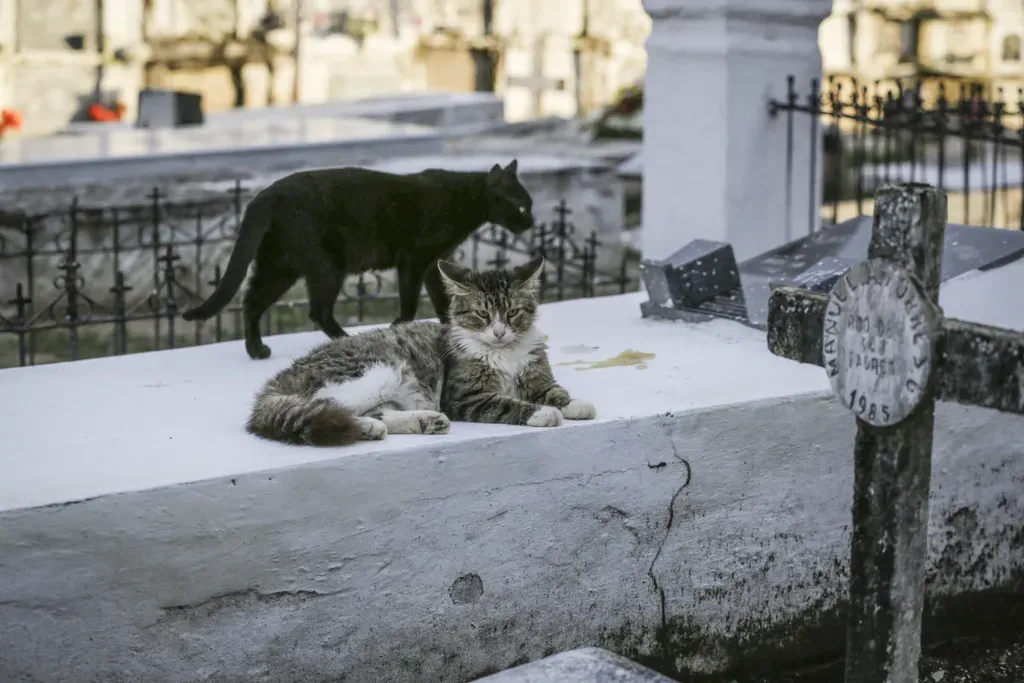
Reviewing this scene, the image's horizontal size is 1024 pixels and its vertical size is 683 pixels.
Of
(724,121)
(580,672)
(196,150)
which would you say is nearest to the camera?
(580,672)

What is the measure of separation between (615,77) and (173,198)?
19025mm

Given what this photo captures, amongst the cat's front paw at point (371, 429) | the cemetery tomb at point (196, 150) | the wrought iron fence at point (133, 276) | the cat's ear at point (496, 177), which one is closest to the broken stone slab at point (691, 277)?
the cat's ear at point (496, 177)

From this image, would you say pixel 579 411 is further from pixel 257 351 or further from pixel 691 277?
pixel 691 277

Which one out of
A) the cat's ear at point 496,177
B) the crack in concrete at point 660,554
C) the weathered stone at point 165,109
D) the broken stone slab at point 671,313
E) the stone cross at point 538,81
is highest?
the stone cross at point 538,81

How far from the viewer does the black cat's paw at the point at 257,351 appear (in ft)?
14.7

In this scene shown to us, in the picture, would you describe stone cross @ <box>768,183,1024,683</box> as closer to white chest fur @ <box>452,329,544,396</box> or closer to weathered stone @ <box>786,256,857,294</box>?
white chest fur @ <box>452,329,544,396</box>

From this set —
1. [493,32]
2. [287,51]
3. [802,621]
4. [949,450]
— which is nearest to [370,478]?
[802,621]

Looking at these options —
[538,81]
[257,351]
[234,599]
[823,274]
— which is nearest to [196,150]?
[257,351]

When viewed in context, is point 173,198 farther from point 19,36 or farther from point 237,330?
point 19,36

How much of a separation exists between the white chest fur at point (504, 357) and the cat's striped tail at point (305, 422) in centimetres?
48

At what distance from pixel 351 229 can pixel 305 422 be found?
1128 millimetres

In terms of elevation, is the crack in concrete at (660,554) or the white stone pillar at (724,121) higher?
the white stone pillar at (724,121)

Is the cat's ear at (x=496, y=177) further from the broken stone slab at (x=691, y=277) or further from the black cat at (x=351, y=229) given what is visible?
the broken stone slab at (x=691, y=277)

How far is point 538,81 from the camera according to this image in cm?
2503
